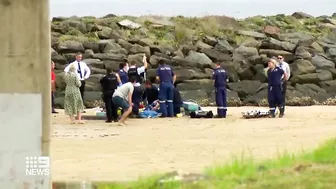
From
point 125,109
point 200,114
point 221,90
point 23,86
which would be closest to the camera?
point 23,86

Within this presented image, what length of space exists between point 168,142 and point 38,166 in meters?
8.49

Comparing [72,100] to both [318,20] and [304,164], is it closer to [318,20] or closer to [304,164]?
[304,164]

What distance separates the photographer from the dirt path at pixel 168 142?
519 inches

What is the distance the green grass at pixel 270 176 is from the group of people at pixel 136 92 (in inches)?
410

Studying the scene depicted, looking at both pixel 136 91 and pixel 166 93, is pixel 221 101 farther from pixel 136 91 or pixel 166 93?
pixel 136 91

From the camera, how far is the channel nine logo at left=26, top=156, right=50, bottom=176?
9008 mm

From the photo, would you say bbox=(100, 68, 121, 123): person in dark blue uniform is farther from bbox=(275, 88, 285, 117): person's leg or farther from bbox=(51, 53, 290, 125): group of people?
bbox=(275, 88, 285, 117): person's leg

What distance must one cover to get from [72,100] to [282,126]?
5482 mm

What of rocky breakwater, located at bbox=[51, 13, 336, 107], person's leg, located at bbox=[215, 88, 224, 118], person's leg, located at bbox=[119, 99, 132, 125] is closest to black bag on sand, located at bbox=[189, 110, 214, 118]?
person's leg, located at bbox=[215, 88, 224, 118]

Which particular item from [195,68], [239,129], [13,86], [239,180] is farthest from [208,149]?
[195,68]

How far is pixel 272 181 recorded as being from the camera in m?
9.26

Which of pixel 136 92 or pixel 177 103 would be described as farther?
pixel 177 103

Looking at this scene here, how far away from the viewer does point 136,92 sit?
23.6 m

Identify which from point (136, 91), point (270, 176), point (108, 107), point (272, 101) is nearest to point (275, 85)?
point (272, 101)
